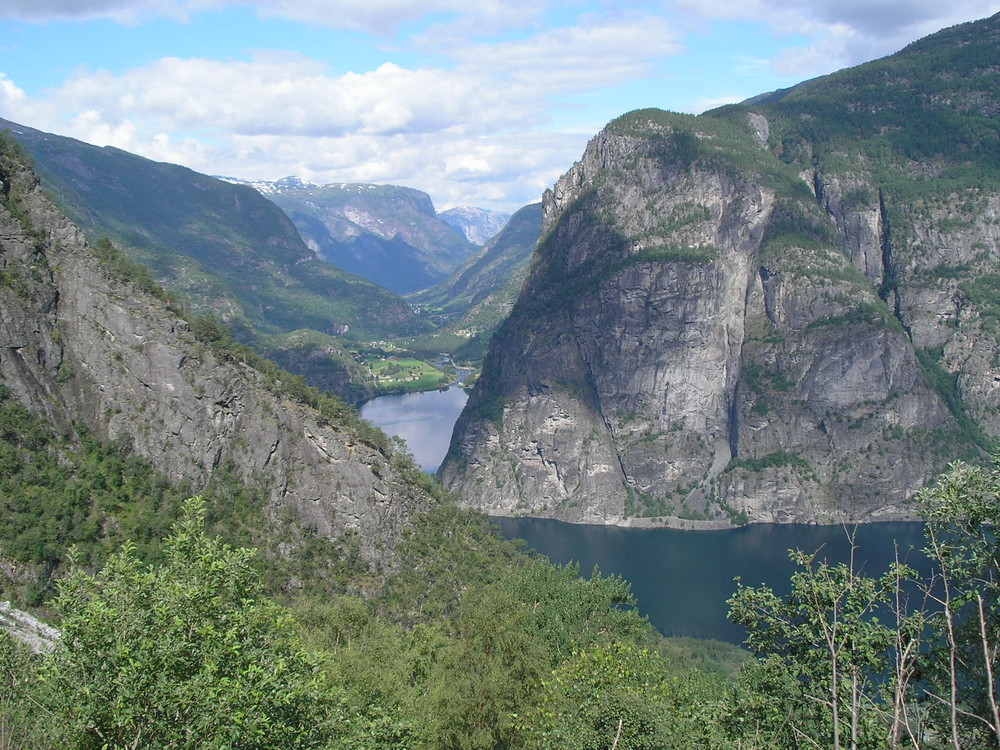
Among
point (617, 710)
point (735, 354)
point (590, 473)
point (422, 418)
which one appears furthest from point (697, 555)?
point (617, 710)

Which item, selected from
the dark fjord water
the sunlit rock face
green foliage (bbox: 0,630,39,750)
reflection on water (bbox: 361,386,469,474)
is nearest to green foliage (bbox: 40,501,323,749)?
green foliage (bbox: 0,630,39,750)

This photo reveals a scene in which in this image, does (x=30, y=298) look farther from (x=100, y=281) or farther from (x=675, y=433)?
(x=675, y=433)

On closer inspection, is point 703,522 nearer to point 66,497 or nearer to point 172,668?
point 66,497

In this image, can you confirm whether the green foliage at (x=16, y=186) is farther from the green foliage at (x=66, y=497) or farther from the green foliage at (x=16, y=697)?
the green foliage at (x=16, y=697)

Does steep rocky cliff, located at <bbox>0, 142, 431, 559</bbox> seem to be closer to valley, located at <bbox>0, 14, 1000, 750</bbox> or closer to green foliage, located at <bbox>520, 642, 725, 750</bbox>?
valley, located at <bbox>0, 14, 1000, 750</bbox>

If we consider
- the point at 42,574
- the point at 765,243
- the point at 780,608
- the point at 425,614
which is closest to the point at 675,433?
the point at 765,243
